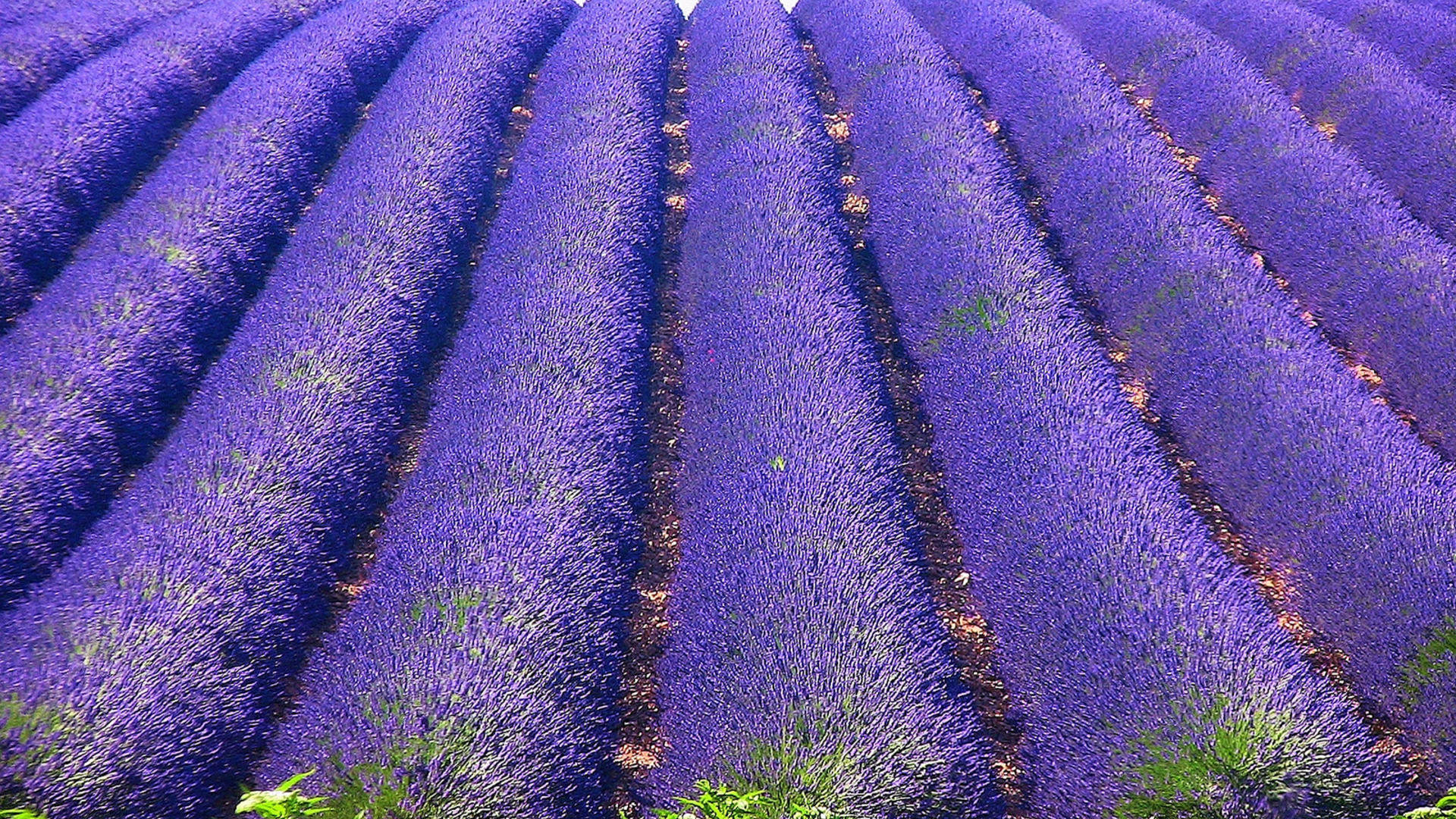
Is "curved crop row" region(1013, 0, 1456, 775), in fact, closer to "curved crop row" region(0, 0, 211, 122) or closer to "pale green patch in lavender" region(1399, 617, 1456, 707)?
"pale green patch in lavender" region(1399, 617, 1456, 707)

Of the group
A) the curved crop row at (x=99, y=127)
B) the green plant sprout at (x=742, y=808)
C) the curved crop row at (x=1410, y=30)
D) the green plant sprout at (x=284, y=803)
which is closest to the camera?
the green plant sprout at (x=284, y=803)

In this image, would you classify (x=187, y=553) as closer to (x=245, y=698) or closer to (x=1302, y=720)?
(x=245, y=698)

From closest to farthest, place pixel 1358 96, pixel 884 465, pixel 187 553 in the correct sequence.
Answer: pixel 187 553 → pixel 884 465 → pixel 1358 96

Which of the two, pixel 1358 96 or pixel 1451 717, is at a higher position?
pixel 1358 96

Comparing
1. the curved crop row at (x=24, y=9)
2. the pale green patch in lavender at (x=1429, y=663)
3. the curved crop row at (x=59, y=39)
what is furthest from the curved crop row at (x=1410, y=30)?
the curved crop row at (x=24, y=9)

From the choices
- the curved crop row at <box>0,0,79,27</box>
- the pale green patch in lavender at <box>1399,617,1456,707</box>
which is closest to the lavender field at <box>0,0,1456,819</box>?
the pale green patch in lavender at <box>1399,617,1456,707</box>

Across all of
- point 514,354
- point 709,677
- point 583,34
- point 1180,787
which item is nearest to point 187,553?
point 514,354

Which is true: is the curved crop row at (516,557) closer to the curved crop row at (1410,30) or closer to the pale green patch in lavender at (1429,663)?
the pale green patch in lavender at (1429,663)

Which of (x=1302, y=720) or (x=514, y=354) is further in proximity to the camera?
(x=514, y=354)
